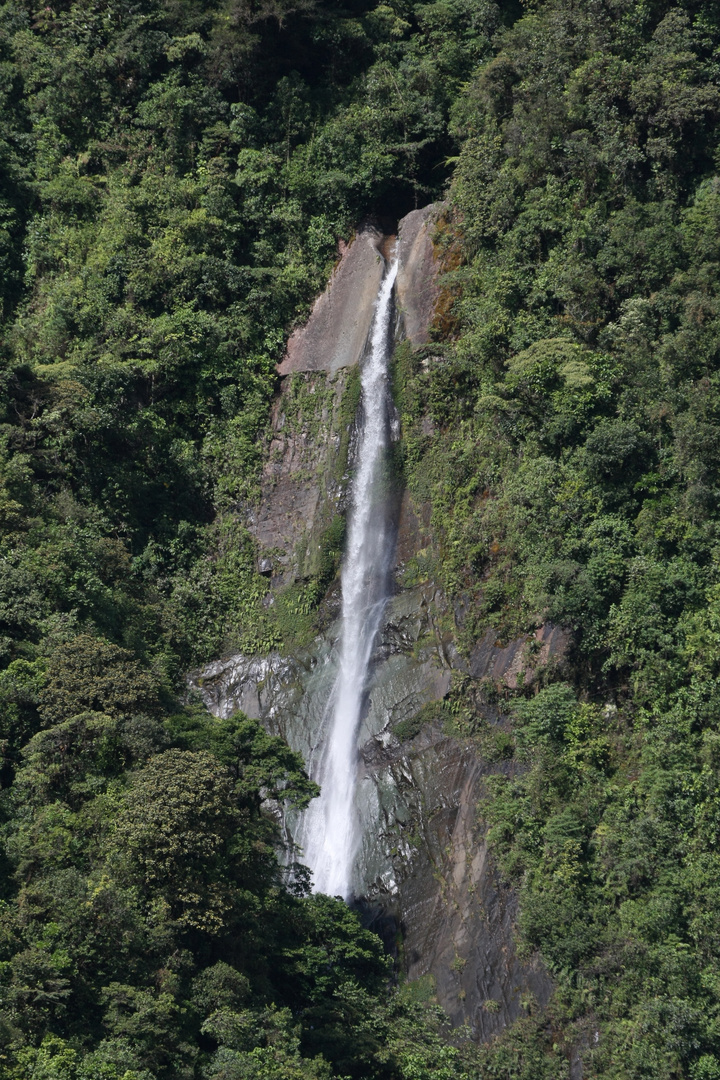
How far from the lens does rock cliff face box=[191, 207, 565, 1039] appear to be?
81.5ft

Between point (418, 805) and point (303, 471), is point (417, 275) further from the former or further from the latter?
point (418, 805)

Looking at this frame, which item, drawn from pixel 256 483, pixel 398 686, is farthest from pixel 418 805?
pixel 256 483

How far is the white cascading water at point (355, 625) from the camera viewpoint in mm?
28016

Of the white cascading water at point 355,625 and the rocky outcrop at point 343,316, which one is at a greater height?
the rocky outcrop at point 343,316

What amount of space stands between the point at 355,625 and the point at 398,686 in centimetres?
233

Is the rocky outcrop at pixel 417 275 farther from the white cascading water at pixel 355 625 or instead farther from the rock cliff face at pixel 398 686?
the white cascading water at pixel 355 625

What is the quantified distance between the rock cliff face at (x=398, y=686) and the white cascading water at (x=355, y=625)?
1.10ft

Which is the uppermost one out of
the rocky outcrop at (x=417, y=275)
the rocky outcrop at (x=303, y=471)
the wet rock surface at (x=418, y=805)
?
the rocky outcrop at (x=417, y=275)

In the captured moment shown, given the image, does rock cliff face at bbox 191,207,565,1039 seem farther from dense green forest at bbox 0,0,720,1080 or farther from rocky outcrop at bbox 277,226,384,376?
dense green forest at bbox 0,0,720,1080

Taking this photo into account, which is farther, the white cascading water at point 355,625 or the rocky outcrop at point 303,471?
the rocky outcrop at point 303,471

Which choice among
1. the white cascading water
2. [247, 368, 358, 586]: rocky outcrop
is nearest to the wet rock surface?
the white cascading water

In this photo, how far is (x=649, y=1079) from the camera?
A: 20.4 metres

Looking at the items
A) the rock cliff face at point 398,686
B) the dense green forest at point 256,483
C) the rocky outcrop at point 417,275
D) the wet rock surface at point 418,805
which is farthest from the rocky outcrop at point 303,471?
the wet rock surface at point 418,805

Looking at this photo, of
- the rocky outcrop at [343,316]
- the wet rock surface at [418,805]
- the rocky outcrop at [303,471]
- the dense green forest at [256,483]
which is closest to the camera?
the dense green forest at [256,483]
